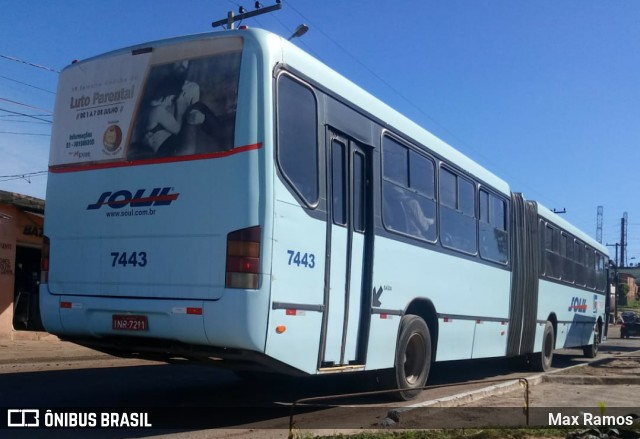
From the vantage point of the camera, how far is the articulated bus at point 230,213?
242 inches

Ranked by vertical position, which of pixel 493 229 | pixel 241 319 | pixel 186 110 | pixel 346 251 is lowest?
pixel 241 319

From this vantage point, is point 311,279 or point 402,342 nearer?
point 311,279

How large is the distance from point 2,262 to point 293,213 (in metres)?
14.2

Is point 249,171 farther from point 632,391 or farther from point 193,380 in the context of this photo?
point 632,391

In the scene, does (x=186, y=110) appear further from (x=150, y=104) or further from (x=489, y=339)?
(x=489, y=339)

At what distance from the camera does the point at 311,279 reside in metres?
6.66

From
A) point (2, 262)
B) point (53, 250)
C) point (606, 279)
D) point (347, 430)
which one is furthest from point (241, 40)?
point (606, 279)

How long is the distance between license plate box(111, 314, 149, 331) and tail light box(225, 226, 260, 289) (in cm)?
97

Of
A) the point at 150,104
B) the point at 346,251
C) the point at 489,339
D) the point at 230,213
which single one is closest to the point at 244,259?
the point at 230,213

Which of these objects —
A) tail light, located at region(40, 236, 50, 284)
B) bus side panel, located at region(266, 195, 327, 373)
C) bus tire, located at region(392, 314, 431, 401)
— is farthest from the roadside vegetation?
tail light, located at region(40, 236, 50, 284)

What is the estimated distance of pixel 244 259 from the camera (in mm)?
6027

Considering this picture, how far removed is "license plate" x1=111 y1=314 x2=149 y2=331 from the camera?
640 cm

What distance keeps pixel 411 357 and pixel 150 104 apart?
4.78 metres

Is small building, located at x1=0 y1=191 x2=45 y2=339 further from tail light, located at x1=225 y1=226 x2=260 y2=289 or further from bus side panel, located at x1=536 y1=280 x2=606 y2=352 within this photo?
tail light, located at x1=225 y1=226 x2=260 y2=289
